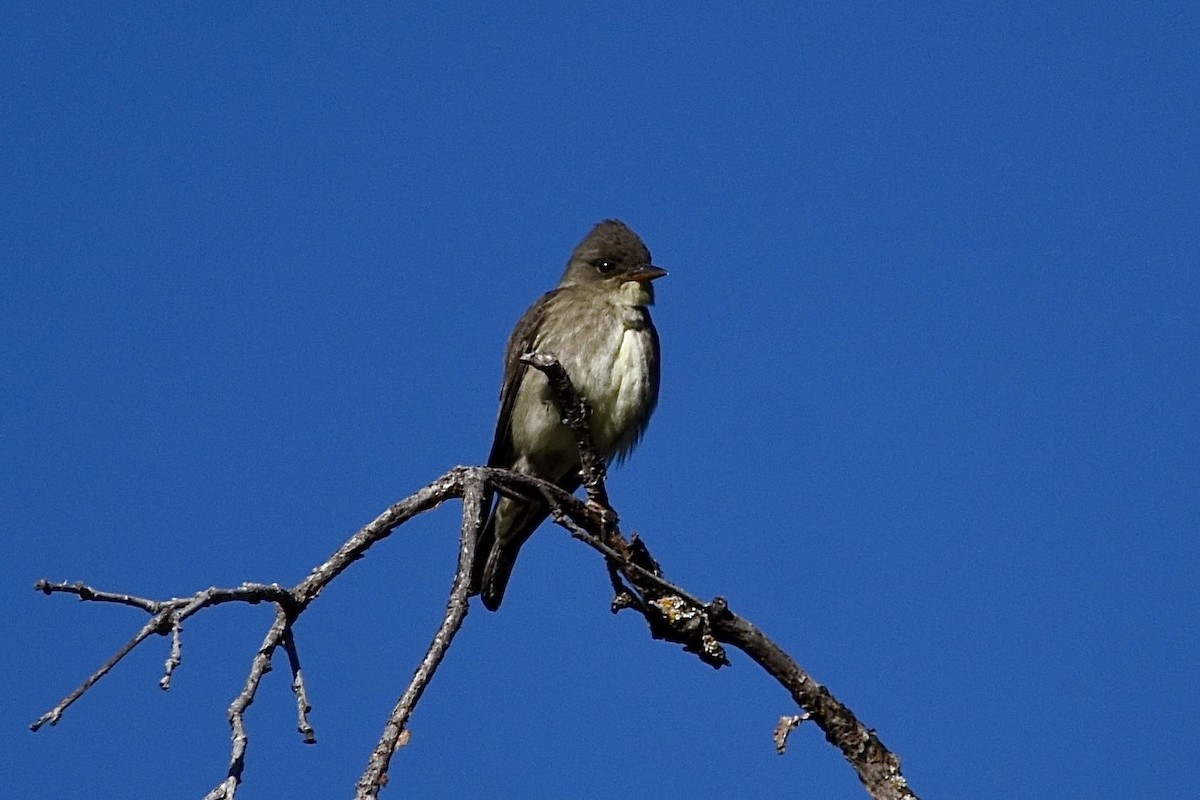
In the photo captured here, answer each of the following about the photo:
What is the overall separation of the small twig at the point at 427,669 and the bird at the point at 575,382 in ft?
12.4

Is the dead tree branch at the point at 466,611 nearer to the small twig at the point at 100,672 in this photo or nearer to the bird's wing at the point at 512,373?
the small twig at the point at 100,672

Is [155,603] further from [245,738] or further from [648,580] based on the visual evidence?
[648,580]

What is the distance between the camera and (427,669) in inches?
155

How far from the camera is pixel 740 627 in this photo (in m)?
5.14

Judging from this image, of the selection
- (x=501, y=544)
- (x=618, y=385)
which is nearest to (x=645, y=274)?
(x=618, y=385)

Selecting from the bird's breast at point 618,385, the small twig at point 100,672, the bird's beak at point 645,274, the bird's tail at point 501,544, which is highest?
the bird's beak at point 645,274

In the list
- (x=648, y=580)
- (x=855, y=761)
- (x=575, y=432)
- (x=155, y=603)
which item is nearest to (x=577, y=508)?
(x=575, y=432)

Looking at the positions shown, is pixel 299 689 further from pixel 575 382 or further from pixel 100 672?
→ pixel 575 382

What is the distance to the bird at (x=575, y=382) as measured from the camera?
8562mm

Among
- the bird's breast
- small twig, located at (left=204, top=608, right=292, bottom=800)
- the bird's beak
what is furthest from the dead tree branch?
the bird's beak

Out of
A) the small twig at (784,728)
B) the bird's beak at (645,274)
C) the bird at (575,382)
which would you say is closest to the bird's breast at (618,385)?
the bird at (575,382)

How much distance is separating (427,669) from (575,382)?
474 centimetres

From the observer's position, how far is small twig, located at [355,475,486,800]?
12.0ft

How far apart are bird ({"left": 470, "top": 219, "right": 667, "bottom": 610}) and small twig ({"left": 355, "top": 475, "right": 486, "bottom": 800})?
379cm
